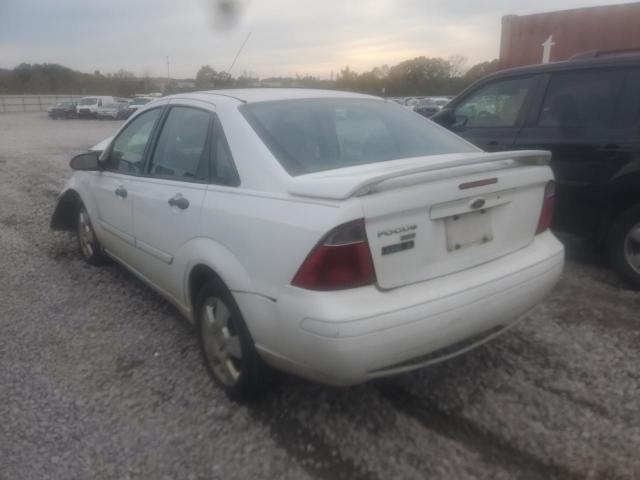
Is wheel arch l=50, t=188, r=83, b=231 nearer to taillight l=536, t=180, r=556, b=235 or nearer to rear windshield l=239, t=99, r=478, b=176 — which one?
rear windshield l=239, t=99, r=478, b=176

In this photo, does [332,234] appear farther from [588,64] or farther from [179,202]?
[588,64]

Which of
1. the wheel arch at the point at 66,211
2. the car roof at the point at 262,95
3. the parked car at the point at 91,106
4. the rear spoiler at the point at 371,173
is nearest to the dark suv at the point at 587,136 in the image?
the rear spoiler at the point at 371,173

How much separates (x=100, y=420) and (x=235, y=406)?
0.67 metres

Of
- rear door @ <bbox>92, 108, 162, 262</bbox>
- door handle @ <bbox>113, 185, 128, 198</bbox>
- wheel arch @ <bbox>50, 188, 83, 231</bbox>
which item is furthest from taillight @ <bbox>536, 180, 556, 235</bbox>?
wheel arch @ <bbox>50, 188, 83, 231</bbox>

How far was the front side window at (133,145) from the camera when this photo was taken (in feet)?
12.8

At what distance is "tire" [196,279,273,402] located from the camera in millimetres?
2680

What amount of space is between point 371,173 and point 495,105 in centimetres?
310

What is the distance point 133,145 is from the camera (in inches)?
161

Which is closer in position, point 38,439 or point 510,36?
point 38,439

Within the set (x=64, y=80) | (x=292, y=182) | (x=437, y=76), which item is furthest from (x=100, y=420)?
(x=64, y=80)

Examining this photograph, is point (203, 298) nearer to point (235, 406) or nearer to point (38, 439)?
point (235, 406)

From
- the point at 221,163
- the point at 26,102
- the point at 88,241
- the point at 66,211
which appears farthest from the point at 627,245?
the point at 26,102

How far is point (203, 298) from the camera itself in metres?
3.01

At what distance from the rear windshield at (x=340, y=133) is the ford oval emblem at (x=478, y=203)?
1.96ft
